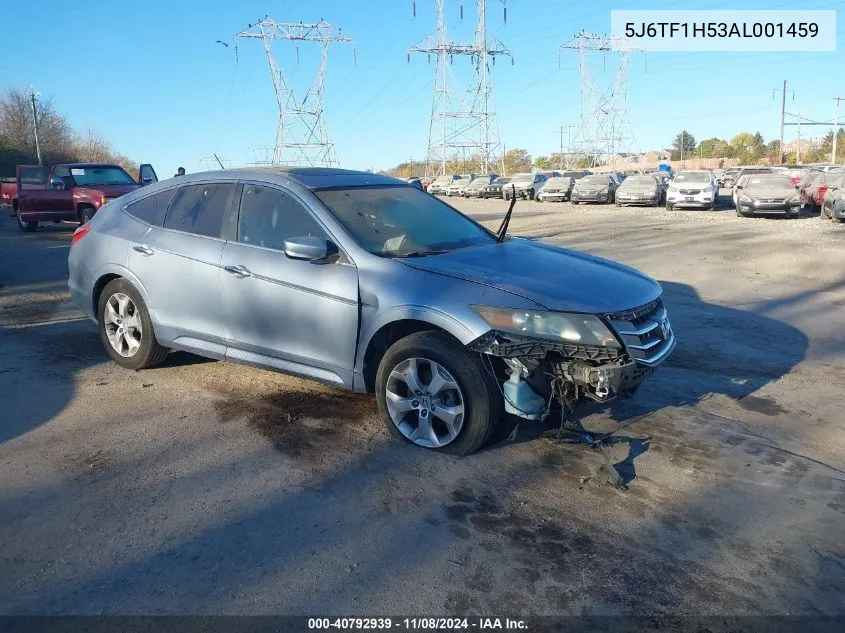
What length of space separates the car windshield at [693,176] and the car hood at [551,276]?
913 inches

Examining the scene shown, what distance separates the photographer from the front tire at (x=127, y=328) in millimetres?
5766

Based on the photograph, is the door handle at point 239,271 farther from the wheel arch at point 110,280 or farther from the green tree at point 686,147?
the green tree at point 686,147

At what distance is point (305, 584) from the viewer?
3.02 meters

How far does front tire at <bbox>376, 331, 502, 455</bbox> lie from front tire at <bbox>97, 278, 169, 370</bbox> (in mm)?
2309

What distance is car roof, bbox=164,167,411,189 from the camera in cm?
523

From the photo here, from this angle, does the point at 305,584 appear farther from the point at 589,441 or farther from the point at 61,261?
the point at 61,261

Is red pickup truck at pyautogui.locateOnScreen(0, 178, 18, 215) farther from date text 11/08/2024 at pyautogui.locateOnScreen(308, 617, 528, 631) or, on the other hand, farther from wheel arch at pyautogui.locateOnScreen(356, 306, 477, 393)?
date text 11/08/2024 at pyautogui.locateOnScreen(308, 617, 528, 631)

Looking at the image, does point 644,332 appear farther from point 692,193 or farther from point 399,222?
point 692,193

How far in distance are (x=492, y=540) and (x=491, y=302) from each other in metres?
1.32

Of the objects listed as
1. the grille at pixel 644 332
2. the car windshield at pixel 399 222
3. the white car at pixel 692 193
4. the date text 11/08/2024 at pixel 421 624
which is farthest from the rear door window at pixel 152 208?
the white car at pixel 692 193

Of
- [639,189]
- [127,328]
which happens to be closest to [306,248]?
[127,328]

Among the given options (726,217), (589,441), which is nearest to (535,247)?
(589,441)

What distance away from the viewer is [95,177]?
18516 millimetres

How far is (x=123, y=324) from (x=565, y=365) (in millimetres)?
3726
